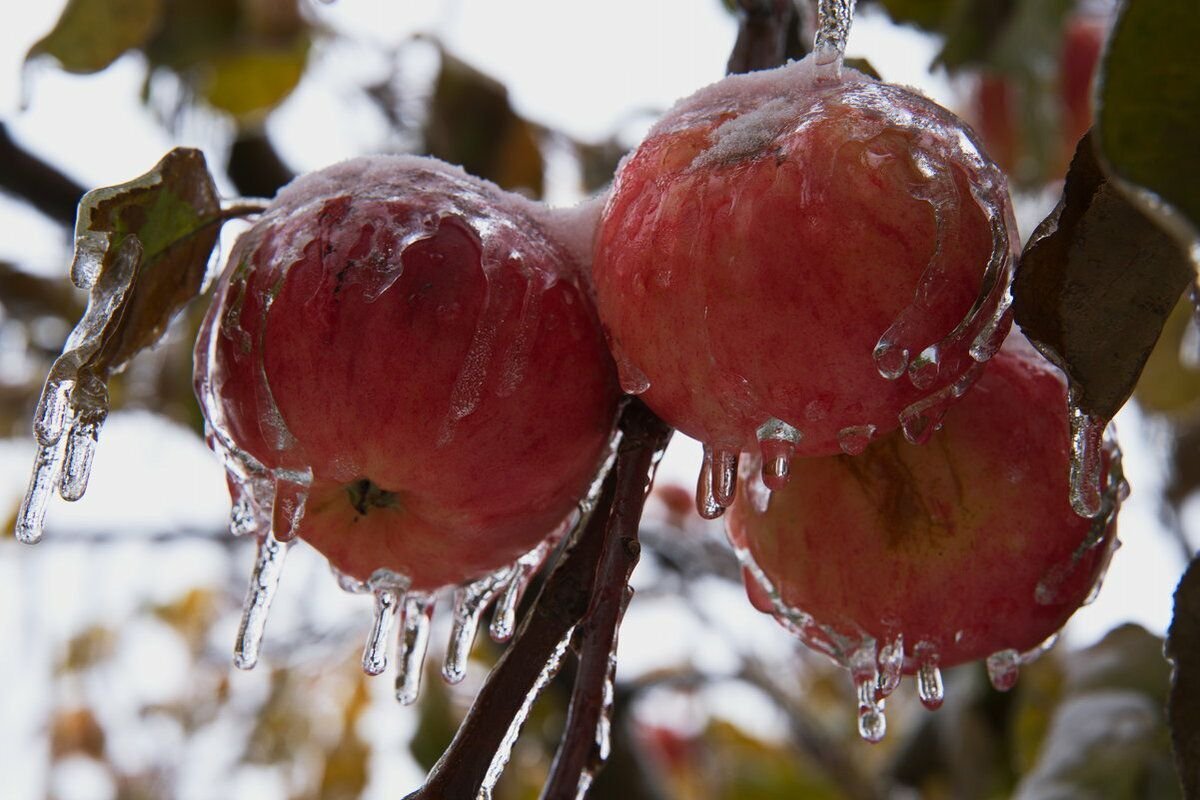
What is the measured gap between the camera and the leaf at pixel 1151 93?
429mm

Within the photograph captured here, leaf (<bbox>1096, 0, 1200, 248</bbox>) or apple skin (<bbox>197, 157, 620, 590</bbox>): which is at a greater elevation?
leaf (<bbox>1096, 0, 1200, 248</bbox>)

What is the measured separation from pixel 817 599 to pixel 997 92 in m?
1.70

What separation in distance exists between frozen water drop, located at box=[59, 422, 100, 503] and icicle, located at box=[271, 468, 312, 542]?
11cm

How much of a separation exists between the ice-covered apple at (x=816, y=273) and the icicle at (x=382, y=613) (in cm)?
25

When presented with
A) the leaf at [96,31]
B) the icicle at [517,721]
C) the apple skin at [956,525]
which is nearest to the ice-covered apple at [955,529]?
the apple skin at [956,525]

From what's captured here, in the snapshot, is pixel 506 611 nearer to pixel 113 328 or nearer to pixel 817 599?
pixel 817 599

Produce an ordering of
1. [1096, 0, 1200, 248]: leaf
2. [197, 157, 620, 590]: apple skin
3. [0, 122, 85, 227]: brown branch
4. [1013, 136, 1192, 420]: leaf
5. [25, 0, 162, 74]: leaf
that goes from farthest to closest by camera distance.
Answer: [0, 122, 85, 227]: brown branch < [25, 0, 162, 74]: leaf < [197, 157, 620, 590]: apple skin < [1013, 136, 1192, 420]: leaf < [1096, 0, 1200, 248]: leaf

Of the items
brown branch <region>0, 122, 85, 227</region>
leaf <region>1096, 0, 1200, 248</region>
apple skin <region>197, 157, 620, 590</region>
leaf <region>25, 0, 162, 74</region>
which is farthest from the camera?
brown branch <region>0, 122, 85, 227</region>

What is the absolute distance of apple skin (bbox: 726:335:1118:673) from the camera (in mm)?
772

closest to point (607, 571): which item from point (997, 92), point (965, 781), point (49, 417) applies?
point (49, 417)

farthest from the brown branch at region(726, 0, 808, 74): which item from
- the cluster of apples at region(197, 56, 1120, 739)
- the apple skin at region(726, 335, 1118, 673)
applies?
the apple skin at region(726, 335, 1118, 673)

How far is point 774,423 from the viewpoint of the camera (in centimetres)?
66

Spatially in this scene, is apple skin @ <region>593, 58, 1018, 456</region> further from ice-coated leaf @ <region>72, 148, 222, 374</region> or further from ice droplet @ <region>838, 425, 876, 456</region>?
ice-coated leaf @ <region>72, 148, 222, 374</region>

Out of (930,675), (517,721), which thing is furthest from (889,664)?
(517,721)
